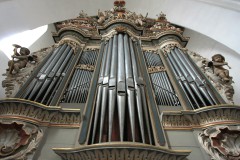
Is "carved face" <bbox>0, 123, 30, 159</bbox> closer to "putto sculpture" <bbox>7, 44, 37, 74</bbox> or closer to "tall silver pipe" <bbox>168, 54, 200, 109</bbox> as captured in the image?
"putto sculpture" <bbox>7, 44, 37, 74</bbox>

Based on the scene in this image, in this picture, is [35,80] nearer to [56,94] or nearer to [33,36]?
[56,94]

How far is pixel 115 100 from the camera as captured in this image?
296 centimetres

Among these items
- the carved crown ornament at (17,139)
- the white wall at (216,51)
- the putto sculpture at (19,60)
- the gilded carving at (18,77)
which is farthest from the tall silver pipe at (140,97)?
the white wall at (216,51)

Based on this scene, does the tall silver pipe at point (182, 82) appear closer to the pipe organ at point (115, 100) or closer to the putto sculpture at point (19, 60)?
the pipe organ at point (115, 100)

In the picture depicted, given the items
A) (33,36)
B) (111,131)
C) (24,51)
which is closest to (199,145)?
(111,131)

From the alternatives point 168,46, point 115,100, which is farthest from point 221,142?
point 168,46

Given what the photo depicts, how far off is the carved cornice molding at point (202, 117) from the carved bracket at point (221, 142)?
0.13 metres

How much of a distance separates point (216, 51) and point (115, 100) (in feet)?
18.3

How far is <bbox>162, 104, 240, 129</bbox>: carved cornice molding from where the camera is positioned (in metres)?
2.88

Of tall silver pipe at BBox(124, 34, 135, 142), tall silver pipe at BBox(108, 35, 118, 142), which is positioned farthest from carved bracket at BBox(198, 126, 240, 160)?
tall silver pipe at BBox(108, 35, 118, 142)

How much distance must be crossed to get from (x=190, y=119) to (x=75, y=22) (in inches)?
177

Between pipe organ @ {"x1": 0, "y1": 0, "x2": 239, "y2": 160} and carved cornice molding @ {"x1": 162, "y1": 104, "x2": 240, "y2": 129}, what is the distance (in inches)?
0.5

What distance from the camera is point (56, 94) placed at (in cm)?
336

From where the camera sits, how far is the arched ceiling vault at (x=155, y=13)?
589cm
